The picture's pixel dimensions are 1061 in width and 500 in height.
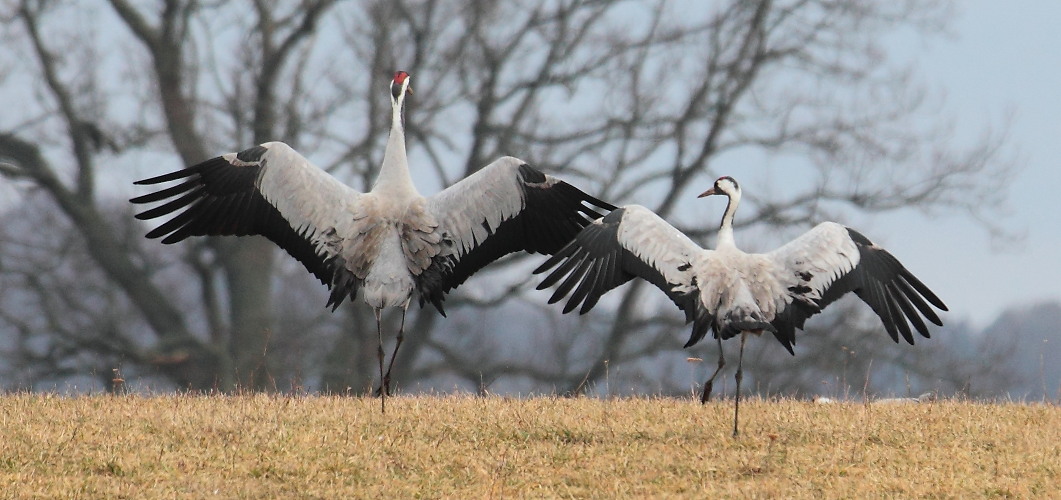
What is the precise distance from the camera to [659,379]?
69.6ft

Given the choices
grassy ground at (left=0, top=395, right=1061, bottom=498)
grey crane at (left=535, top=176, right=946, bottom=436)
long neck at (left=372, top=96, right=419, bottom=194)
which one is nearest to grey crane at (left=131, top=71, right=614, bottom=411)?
long neck at (left=372, top=96, right=419, bottom=194)

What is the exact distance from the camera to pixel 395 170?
945 centimetres

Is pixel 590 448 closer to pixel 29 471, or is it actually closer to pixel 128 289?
pixel 29 471

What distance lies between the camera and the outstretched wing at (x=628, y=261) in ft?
27.2

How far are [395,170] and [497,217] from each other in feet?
2.82

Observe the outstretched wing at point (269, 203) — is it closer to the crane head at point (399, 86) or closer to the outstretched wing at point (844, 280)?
the crane head at point (399, 86)

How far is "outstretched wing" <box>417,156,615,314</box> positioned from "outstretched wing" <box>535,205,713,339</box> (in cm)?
83

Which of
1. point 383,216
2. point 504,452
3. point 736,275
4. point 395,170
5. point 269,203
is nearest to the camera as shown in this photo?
point 504,452

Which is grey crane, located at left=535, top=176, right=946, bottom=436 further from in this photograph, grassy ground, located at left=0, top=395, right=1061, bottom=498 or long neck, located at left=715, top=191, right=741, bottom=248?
grassy ground, located at left=0, top=395, right=1061, bottom=498

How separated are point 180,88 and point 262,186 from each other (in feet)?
40.3

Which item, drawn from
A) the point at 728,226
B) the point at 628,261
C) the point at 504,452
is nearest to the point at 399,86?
the point at 628,261

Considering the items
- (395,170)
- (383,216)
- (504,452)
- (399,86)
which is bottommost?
(504,452)

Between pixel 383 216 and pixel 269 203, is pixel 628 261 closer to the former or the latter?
pixel 383 216

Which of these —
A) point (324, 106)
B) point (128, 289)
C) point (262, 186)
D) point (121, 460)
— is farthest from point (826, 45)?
point (121, 460)
